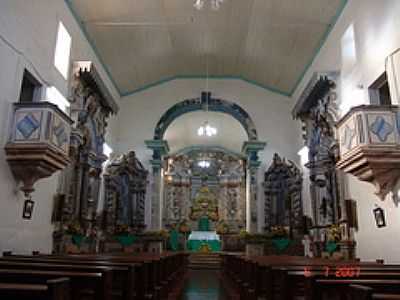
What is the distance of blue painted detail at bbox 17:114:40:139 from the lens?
571cm

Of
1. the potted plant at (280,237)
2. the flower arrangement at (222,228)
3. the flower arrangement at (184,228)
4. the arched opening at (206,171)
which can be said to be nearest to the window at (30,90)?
the potted plant at (280,237)

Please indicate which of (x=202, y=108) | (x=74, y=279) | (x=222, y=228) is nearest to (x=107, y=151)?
(x=202, y=108)

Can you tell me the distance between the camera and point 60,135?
20.1ft

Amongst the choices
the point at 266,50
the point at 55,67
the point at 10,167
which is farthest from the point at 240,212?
the point at 10,167

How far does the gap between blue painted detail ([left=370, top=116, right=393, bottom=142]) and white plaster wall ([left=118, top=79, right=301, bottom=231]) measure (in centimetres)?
720

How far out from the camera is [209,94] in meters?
13.7

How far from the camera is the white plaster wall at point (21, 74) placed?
18.5 ft

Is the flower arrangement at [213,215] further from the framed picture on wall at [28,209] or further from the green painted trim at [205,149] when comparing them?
the framed picture on wall at [28,209]

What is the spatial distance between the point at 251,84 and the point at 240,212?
23.3 ft

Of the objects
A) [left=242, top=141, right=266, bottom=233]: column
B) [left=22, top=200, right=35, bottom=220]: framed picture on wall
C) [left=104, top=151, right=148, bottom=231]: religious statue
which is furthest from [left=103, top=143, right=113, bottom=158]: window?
[left=22, top=200, right=35, bottom=220]: framed picture on wall

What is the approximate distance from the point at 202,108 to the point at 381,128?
867 centimetres

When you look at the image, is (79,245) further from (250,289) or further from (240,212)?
(240,212)

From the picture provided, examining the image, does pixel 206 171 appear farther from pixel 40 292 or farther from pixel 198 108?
pixel 40 292

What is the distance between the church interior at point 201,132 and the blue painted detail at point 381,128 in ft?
0.07
